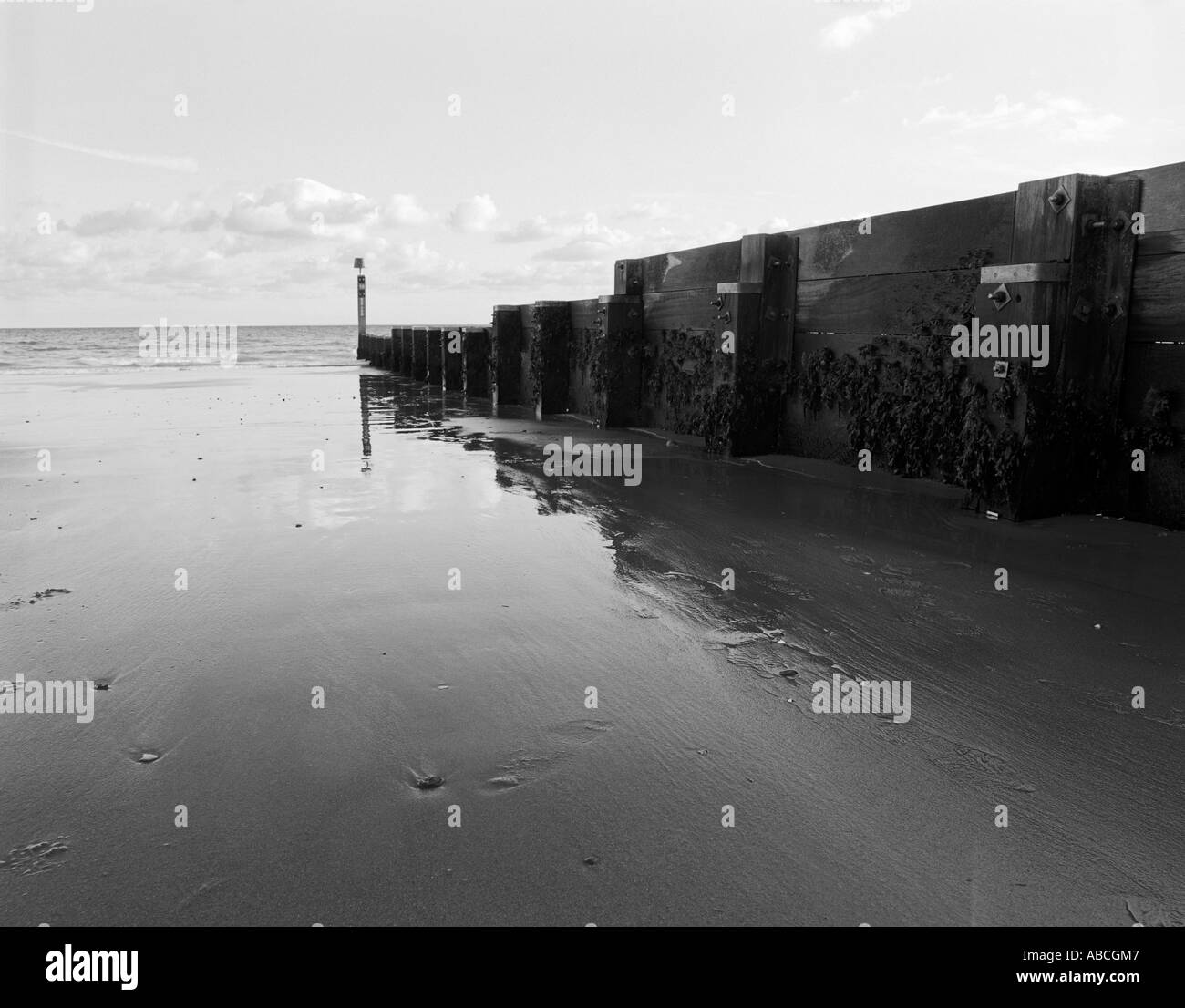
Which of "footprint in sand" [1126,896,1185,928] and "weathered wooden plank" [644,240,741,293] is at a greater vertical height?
"weathered wooden plank" [644,240,741,293]

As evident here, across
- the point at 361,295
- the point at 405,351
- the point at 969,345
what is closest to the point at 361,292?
the point at 361,295

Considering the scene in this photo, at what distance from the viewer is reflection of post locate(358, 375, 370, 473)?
830cm

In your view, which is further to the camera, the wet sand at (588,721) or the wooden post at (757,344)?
the wooden post at (757,344)

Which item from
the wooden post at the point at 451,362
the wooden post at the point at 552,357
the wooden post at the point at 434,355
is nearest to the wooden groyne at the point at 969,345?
the wooden post at the point at 552,357

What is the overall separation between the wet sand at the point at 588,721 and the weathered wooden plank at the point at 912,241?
1.80m

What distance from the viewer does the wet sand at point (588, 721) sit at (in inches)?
78.4

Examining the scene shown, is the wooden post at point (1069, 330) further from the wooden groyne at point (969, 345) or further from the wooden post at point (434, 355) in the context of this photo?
the wooden post at point (434, 355)

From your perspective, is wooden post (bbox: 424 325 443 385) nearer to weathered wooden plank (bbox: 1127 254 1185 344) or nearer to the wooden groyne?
the wooden groyne

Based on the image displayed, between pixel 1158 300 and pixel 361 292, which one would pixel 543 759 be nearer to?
pixel 1158 300

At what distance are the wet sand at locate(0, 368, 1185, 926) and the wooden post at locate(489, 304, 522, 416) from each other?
360 inches

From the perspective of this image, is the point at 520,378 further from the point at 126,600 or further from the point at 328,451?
the point at 126,600

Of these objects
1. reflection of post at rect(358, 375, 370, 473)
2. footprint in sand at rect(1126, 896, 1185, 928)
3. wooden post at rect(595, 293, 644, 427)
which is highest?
wooden post at rect(595, 293, 644, 427)

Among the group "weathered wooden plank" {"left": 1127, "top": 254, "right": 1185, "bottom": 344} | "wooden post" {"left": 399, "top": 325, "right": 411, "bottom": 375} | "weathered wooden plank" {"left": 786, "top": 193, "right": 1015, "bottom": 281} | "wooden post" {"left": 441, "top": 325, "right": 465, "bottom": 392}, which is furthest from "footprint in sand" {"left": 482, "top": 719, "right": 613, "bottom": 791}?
"wooden post" {"left": 399, "top": 325, "right": 411, "bottom": 375}
